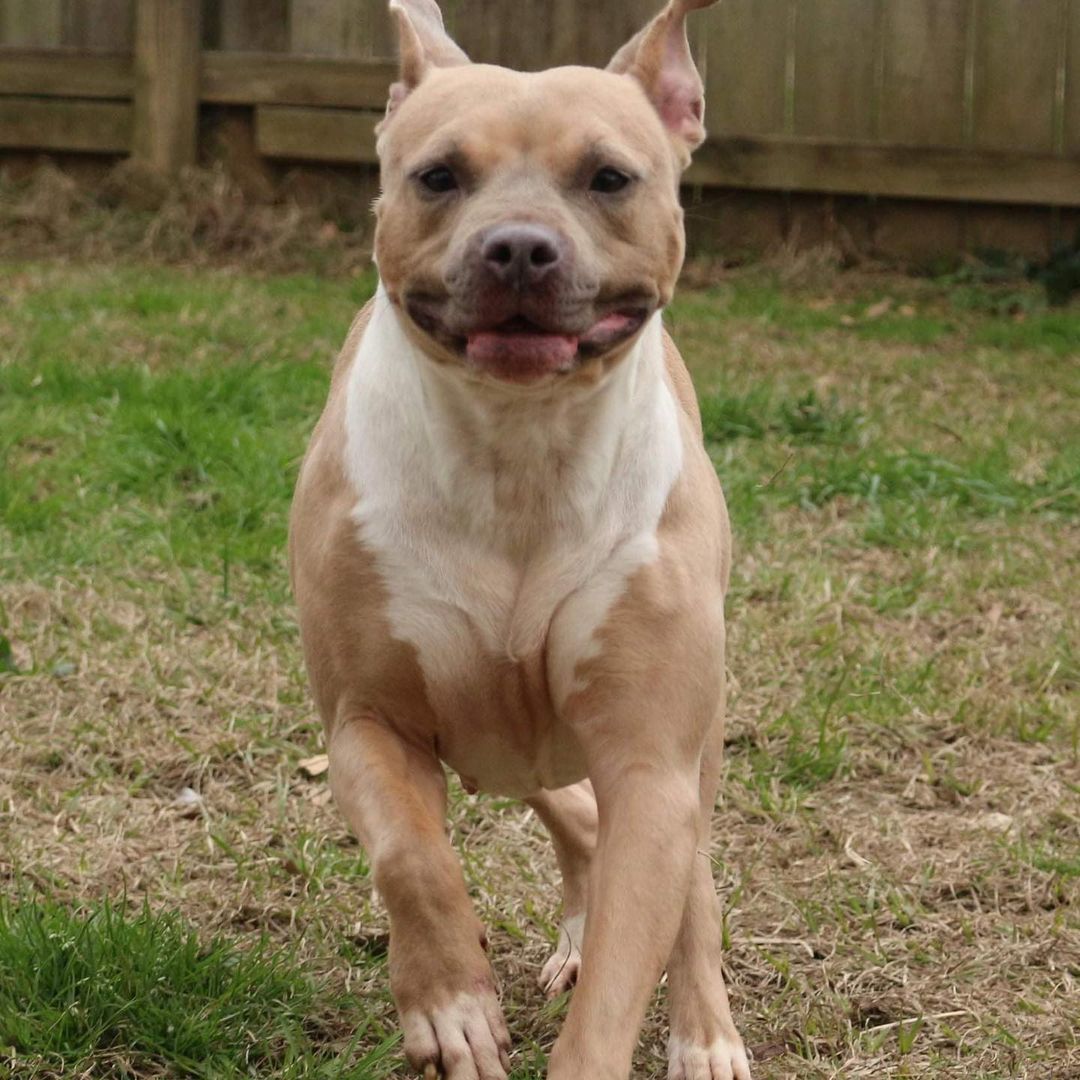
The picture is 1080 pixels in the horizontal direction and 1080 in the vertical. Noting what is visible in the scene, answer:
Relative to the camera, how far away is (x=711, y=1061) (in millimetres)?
2922

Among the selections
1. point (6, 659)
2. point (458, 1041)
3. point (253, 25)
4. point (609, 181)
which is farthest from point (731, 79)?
point (458, 1041)

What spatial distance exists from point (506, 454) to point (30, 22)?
6783 mm

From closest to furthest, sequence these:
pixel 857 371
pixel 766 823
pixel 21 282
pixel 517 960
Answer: pixel 517 960 → pixel 766 823 → pixel 857 371 → pixel 21 282

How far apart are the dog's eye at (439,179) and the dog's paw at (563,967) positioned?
1.25m

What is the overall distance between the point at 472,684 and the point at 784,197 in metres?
6.37

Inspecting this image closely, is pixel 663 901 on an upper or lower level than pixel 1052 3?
lower

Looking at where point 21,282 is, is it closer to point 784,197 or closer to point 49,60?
point 49,60

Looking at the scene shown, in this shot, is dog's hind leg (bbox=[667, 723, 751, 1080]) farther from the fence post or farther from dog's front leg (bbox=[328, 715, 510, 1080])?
the fence post

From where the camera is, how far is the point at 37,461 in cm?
548

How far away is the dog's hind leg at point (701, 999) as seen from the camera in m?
2.93

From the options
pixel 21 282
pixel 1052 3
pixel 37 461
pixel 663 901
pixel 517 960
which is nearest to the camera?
pixel 663 901

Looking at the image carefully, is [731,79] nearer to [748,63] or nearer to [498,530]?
[748,63]

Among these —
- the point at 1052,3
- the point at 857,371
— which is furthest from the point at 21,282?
the point at 1052,3

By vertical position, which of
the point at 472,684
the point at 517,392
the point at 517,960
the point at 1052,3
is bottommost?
the point at 517,960
